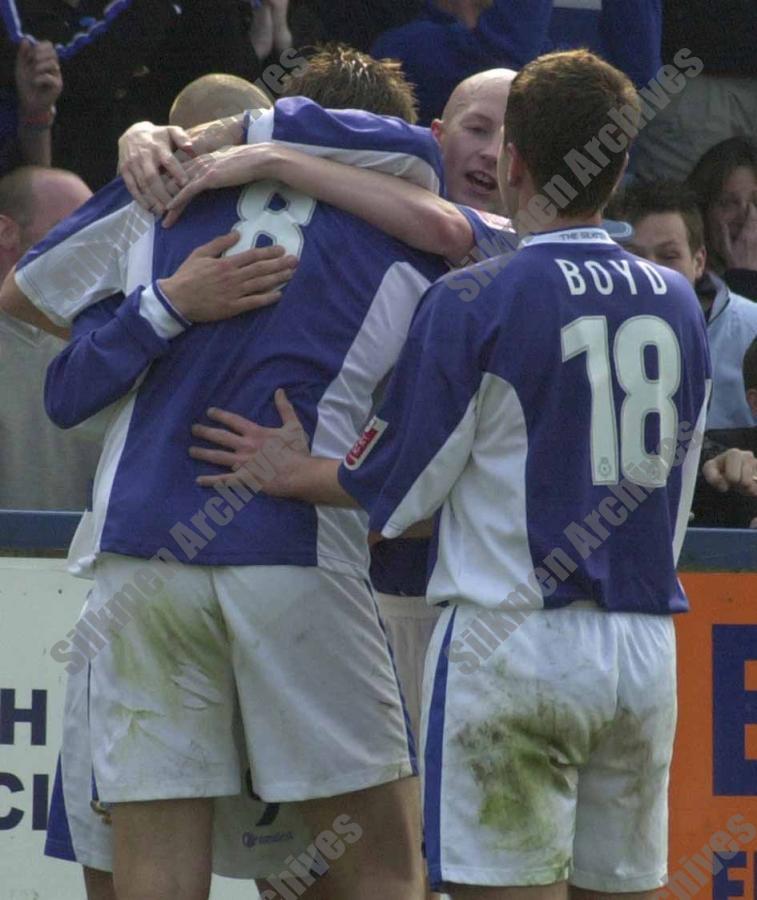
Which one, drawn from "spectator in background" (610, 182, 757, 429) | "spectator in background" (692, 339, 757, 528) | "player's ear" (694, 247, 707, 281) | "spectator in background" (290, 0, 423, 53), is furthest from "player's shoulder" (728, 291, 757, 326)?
"spectator in background" (290, 0, 423, 53)

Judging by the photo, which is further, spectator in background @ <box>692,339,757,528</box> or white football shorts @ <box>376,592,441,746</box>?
spectator in background @ <box>692,339,757,528</box>

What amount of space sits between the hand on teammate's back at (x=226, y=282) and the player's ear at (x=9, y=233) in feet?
6.66

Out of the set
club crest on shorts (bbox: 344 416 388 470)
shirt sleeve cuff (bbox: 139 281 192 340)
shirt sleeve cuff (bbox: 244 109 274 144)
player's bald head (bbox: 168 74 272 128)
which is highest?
shirt sleeve cuff (bbox: 244 109 274 144)

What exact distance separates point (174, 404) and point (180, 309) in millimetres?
175

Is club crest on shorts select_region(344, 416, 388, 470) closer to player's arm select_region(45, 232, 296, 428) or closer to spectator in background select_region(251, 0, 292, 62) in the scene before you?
player's arm select_region(45, 232, 296, 428)

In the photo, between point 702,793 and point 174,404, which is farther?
point 702,793

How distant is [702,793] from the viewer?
4105 mm

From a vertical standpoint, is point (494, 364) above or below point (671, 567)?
above

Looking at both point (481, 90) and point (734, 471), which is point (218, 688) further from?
point (734, 471)

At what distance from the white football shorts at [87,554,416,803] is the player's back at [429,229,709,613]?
323mm

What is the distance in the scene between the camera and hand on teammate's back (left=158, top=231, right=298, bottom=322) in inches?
117

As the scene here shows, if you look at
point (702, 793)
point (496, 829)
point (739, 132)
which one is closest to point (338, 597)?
point (496, 829)

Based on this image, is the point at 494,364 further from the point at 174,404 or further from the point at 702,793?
the point at 702,793

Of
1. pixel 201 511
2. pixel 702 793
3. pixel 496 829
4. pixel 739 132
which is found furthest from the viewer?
pixel 739 132
